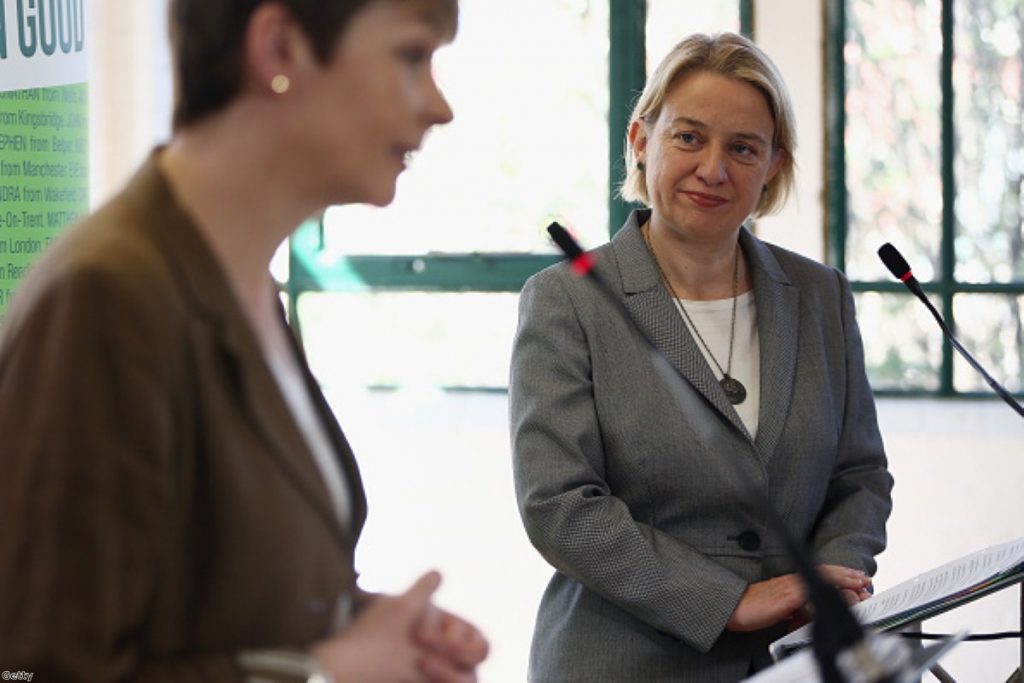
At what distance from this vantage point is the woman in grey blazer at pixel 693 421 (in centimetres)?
216

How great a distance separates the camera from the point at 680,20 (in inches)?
163

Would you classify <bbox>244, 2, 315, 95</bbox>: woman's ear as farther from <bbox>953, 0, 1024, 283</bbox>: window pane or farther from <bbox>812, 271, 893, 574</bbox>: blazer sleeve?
<bbox>953, 0, 1024, 283</bbox>: window pane

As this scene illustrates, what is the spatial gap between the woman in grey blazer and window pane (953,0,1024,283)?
1.68 m

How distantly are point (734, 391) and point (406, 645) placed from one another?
122 cm

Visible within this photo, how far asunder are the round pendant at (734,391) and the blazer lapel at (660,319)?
3 centimetres

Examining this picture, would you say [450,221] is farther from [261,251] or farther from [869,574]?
[261,251]

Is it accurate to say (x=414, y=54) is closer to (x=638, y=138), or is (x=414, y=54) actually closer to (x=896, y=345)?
(x=638, y=138)

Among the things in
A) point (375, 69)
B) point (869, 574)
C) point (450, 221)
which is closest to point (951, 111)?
point (450, 221)

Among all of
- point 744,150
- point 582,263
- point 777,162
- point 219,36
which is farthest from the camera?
point 777,162

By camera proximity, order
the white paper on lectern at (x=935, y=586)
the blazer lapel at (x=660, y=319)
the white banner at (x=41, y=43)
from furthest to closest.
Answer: the white banner at (x=41, y=43), the blazer lapel at (x=660, y=319), the white paper on lectern at (x=935, y=586)

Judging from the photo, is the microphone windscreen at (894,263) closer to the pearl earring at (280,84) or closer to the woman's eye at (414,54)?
the woman's eye at (414,54)

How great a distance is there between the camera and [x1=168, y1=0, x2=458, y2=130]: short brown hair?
1062 millimetres

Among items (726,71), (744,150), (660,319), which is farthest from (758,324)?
(726,71)

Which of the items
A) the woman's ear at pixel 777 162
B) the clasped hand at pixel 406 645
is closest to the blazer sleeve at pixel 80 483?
Result: the clasped hand at pixel 406 645
